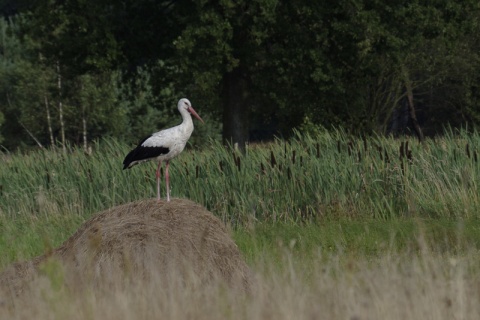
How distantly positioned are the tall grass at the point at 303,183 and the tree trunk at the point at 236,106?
1448 cm

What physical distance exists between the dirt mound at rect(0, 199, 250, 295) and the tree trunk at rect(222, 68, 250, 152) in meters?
21.8

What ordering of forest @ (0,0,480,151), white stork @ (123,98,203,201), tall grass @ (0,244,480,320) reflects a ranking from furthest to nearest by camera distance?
1. forest @ (0,0,480,151)
2. white stork @ (123,98,203,201)
3. tall grass @ (0,244,480,320)

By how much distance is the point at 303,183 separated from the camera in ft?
49.3

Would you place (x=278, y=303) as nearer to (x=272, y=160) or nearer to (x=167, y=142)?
(x=167, y=142)

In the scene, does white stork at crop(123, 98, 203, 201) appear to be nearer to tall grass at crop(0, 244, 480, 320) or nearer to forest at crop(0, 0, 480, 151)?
tall grass at crop(0, 244, 480, 320)

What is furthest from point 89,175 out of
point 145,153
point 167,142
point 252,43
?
point 252,43

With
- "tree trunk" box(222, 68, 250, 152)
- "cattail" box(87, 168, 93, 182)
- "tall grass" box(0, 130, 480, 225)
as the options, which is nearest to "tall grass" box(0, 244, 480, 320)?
"tall grass" box(0, 130, 480, 225)

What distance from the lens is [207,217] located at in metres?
9.75

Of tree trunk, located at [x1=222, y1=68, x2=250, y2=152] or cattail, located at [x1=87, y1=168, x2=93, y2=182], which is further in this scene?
tree trunk, located at [x1=222, y1=68, x2=250, y2=152]

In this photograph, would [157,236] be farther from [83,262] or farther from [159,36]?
[159,36]

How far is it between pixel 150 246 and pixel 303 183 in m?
6.26

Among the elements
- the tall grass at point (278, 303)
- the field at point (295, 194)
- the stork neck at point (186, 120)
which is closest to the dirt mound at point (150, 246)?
the field at point (295, 194)

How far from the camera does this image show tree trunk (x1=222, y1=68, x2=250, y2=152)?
31641 millimetres

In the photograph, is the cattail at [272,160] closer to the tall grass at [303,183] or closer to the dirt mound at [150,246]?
the tall grass at [303,183]
